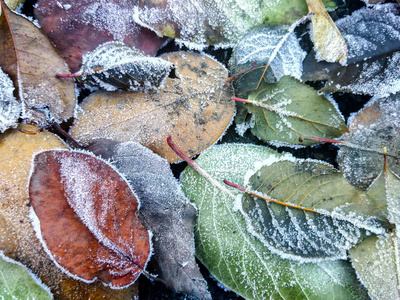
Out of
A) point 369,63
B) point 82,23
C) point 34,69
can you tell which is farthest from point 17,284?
point 369,63

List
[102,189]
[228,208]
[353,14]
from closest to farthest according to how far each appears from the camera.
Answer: [102,189], [228,208], [353,14]

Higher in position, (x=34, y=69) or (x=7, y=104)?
(x=34, y=69)

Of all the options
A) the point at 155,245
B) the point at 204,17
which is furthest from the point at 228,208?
the point at 204,17

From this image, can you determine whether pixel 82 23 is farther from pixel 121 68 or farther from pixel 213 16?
pixel 213 16

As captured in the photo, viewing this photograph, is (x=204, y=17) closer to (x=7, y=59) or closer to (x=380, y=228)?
(x=7, y=59)

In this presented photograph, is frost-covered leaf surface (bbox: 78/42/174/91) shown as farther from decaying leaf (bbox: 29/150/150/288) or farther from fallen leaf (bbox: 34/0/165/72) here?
decaying leaf (bbox: 29/150/150/288)

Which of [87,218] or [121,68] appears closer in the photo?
[87,218]

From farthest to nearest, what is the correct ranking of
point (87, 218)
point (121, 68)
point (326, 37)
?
point (326, 37), point (121, 68), point (87, 218)
